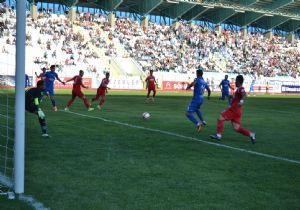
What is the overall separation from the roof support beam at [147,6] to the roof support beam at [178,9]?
5237 mm

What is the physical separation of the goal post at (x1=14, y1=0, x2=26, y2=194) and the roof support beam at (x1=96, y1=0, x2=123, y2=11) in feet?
172

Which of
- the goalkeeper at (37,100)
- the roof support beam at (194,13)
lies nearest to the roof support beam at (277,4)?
the roof support beam at (194,13)

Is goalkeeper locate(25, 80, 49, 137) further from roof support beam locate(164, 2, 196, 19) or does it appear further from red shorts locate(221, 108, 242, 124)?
roof support beam locate(164, 2, 196, 19)

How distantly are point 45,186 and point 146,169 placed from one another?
1.97m

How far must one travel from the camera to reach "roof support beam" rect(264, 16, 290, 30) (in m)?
72.7

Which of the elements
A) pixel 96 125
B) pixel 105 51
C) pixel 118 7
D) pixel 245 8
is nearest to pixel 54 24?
pixel 105 51

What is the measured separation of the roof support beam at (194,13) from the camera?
6433 cm

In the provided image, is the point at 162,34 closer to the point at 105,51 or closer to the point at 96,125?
the point at 105,51

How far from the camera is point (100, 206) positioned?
530 centimetres

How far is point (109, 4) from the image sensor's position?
193 ft

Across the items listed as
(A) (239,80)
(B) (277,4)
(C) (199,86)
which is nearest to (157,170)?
(A) (239,80)

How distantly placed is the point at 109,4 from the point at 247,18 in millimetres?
24223

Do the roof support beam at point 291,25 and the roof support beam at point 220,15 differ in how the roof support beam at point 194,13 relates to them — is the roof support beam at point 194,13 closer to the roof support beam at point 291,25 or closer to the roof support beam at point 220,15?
the roof support beam at point 220,15

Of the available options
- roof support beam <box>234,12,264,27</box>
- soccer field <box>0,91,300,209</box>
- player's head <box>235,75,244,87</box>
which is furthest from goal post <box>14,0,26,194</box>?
roof support beam <box>234,12,264,27</box>
